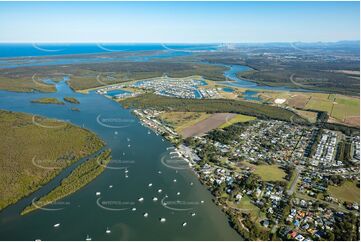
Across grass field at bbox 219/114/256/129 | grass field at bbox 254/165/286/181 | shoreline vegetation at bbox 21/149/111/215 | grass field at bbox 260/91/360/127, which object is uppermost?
shoreline vegetation at bbox 21/149/111/215

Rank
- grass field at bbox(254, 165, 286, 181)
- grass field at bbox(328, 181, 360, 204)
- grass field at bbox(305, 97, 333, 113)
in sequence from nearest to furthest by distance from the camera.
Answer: grass field at bbox(328, 181, 360, 204)
grass field at bbox(254, 165, 286, 181)
grass field at bbox(305, 97, 333, 113)

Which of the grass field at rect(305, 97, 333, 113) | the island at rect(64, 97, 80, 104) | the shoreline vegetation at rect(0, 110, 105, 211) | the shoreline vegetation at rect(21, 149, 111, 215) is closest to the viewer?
the shoreline vegetation at rect(21, 149, 111, 215)

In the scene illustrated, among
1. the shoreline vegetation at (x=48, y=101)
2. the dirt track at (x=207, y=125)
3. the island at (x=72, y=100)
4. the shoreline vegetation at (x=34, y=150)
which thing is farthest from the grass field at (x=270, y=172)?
the shoreline vegetation at (x=48, y=101)

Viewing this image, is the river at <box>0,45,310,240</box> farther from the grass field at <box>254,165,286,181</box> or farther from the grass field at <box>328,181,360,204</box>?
the grass field at <box>328,181,360,204</box>

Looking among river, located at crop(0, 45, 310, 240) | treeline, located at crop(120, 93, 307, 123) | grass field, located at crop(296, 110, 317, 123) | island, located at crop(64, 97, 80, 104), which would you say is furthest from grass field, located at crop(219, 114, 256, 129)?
island, located at crop(64, 97, 80, 104)

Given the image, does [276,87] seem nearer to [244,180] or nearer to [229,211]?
[244,180]

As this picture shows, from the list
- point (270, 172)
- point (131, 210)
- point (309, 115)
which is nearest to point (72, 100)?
point (131, 210)

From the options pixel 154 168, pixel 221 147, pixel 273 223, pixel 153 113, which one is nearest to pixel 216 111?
pixel 153 113
